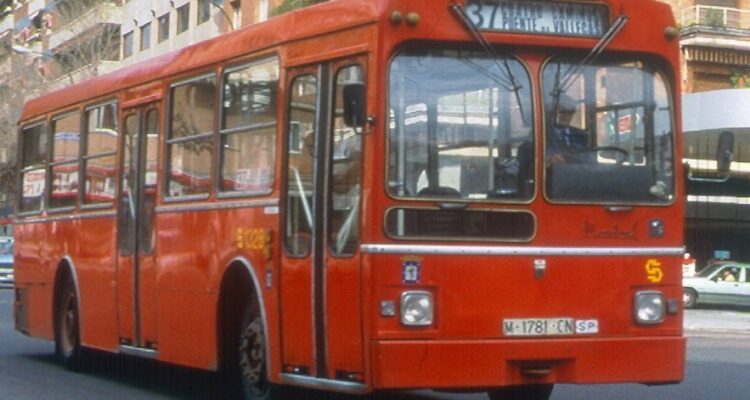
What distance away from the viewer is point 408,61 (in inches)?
449

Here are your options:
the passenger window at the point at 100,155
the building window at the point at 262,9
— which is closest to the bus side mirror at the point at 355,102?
the passenger window at the point at 100,155

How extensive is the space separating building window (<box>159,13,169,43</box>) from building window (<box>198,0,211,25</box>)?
455 centimetres

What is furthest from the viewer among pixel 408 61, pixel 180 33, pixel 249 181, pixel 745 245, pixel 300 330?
pixel 180 33

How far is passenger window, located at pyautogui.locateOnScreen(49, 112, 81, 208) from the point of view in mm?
18250

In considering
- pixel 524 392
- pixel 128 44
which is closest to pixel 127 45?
pixel 128 44

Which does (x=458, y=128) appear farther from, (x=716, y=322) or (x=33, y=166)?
(x=716, y=322)

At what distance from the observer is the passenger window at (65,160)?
59.9ft

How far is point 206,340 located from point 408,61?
12.1ft

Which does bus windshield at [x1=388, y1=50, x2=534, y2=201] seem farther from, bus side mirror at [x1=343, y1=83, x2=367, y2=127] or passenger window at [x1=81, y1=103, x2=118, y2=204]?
passenger window at [x1=81, y1=103, x2=118, y2=204]

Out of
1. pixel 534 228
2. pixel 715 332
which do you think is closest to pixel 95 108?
pixel 534 228

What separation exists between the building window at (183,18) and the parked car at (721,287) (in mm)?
26453

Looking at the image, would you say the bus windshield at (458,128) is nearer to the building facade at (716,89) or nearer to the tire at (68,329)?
the tire at (68,329)

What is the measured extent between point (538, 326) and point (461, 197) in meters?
1.03

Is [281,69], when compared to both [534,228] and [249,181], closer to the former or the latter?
[249,181]
